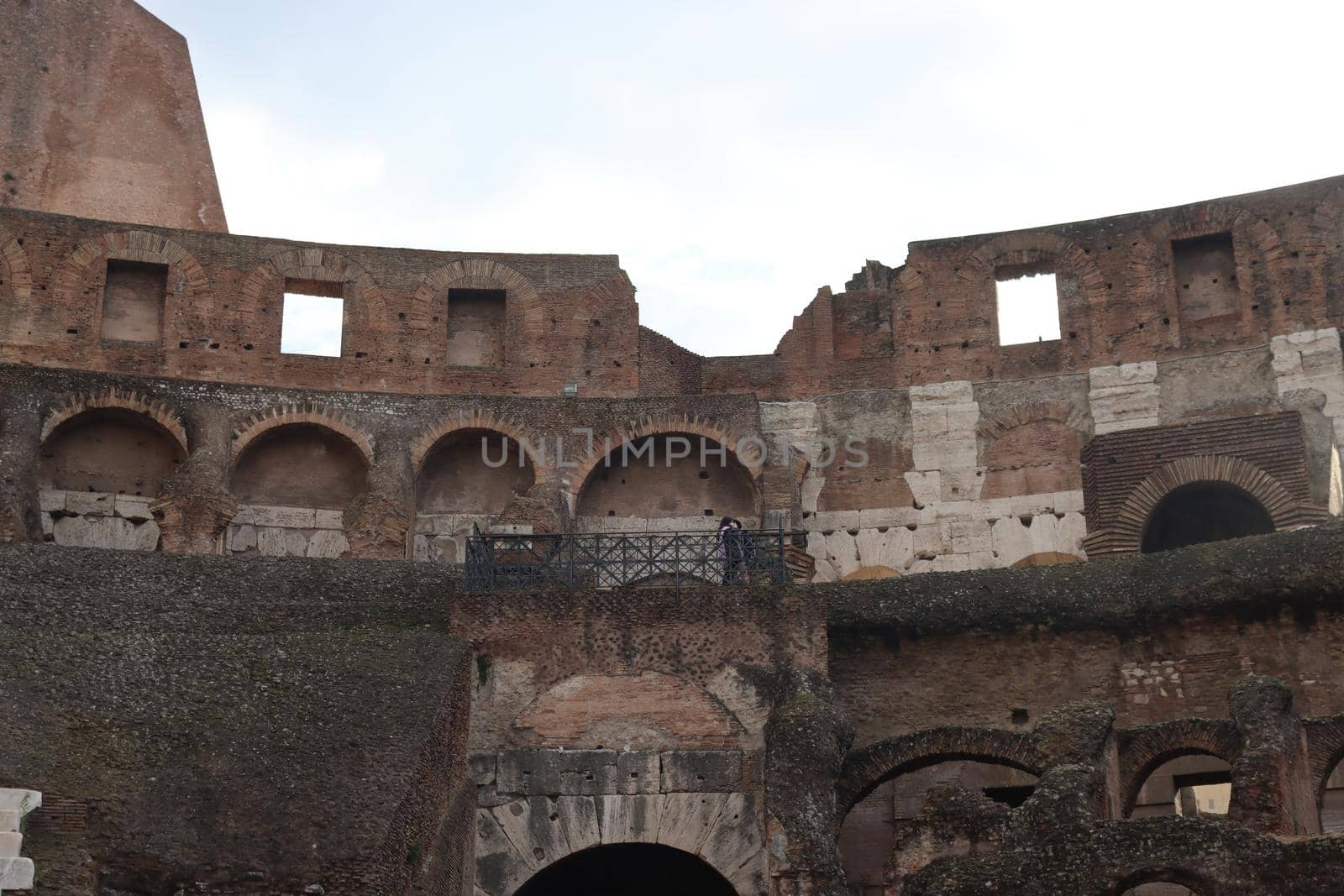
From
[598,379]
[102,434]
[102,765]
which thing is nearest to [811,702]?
[102,765]

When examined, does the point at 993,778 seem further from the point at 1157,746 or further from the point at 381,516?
the point at 381,516

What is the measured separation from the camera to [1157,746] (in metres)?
20.6

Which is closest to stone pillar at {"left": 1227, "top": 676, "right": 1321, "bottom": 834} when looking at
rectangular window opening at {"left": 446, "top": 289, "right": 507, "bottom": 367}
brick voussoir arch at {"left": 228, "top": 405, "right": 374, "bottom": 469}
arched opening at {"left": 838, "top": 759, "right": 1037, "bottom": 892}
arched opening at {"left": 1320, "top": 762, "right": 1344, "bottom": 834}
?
arched opening at {"left": 1320, "top": 762, "right": 1344, "bottom": 834}

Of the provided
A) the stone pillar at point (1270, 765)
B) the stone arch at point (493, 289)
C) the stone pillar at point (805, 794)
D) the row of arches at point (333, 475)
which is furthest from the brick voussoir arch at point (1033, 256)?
the stone pillar at point (805, 794)

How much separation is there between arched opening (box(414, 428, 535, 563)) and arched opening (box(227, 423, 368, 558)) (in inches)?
44.1

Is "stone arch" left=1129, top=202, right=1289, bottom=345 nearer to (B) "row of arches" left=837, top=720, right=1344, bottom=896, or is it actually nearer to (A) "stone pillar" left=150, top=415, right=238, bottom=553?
(B) "row of arches" left=837, top=720, right=1344, bottom=896

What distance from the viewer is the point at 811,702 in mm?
20984

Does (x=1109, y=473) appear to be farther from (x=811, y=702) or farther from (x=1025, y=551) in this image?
(x=811, y=702)

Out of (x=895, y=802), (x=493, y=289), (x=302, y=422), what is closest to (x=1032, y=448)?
(x=895, y=802)

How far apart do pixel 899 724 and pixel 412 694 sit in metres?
6.23

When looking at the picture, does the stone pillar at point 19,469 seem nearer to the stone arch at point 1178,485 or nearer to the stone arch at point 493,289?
the stone arch at point 493,289

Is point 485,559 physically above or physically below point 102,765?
above

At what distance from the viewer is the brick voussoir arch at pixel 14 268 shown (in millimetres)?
29656

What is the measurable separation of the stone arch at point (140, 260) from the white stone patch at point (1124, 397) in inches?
547
